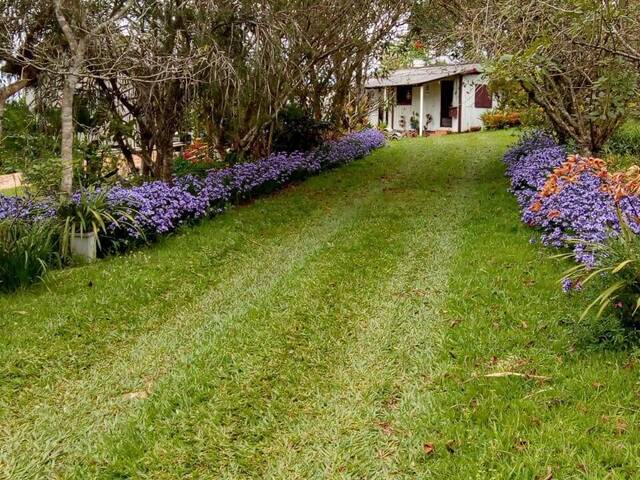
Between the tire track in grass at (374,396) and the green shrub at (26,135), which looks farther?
the green shrub at (26,135)

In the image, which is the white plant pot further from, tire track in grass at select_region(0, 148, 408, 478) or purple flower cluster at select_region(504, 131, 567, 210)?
purple flower cluster at select_region(504, 131, 567, 210)

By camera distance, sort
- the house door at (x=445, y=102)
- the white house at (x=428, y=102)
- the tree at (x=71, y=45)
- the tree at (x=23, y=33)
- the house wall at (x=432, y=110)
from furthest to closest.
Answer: the house door at (x=445, y=102), the house wall at (x=432, y=110), the white house at (x=428, y=102), the tree at (x=23, y=33), the tree at (x=71, y=45)

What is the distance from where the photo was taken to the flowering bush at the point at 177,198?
622cm

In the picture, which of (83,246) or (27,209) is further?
(27,209)

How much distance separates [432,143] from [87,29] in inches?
594

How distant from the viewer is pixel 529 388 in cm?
321

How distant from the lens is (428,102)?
28969 mm

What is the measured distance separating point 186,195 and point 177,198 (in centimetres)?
19

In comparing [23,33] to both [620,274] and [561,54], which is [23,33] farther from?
[620,274]

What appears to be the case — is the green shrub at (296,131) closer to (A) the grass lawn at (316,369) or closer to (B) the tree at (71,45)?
(B) the tree at (71,45)

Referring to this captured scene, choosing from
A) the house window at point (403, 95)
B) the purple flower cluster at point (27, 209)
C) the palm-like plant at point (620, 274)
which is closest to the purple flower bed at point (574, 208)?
the palm-like plant at point (620, 274)

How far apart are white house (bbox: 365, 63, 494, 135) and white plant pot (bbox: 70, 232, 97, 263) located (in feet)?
71.9

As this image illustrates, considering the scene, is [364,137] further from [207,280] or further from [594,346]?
[594,346]

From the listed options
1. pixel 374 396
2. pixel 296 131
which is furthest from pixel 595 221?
pixel 296 131
